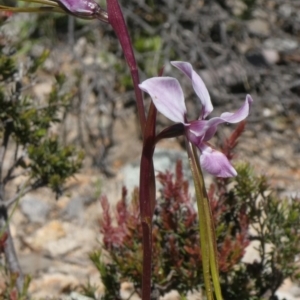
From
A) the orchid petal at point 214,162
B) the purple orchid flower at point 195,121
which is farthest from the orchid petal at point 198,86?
the orchid petal at point 214,162

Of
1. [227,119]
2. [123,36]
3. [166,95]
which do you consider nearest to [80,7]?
[123,36]

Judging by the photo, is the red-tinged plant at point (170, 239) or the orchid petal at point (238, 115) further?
the red-tinged plant at point (170, 239)

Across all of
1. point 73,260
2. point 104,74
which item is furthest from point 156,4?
point 73,260

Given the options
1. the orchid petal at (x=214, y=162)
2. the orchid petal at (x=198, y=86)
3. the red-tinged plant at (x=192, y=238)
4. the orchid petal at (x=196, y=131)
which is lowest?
the red-tinged plant at (x=192, y=238)

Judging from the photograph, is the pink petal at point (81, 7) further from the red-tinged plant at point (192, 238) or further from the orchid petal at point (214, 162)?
the red-tinged plant at point (192, 238)

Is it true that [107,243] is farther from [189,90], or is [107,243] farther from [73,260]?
[189,90]

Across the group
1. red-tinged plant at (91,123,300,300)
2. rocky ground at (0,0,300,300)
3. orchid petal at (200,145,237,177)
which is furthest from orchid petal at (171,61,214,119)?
rocky ground at (0,0,300,300)

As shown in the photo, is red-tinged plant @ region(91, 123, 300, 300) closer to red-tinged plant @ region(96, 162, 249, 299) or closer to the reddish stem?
red-tinged plant @ region(96, 162, 249, 299)

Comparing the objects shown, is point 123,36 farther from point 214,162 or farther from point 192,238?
point 192,238
